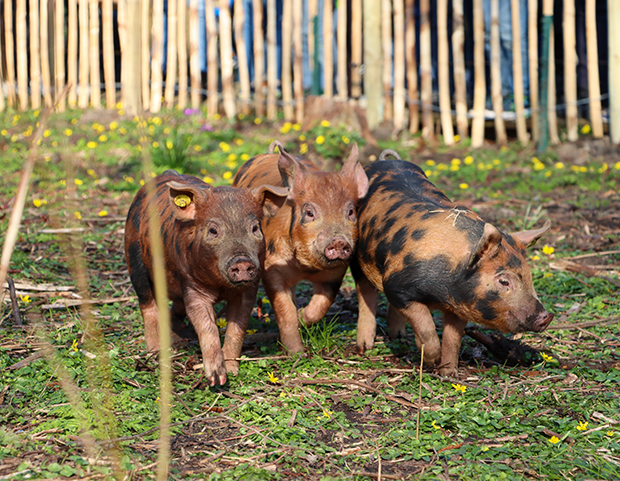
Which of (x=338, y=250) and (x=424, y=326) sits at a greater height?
(x=338, y=250)

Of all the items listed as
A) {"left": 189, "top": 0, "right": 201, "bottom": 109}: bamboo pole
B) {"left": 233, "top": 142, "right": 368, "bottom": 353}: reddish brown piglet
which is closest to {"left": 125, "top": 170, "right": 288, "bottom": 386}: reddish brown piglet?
{"left": 233, "top": 142, "right": 368, "bottom": 353}: reddish brown piglet

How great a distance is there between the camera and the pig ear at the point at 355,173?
171 inches

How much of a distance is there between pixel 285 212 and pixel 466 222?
117cm

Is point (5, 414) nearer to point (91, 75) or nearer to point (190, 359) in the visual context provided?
point (190, 359)

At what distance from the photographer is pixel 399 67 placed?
9.91m

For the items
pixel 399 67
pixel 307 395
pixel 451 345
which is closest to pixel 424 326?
pixel 451 345

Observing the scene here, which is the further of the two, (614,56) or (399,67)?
(399,67)

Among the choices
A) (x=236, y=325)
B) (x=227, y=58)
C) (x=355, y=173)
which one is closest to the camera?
(x=236, y=325)

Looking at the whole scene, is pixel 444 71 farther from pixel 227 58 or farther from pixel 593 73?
pixel 227 58

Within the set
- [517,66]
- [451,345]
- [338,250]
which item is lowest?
[451,345]

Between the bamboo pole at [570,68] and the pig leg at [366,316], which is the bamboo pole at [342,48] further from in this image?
the pig leg at [366,316]

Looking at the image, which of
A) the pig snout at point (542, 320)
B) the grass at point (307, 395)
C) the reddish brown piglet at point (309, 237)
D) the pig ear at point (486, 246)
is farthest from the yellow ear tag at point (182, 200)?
the pig snout at point (542, 320)

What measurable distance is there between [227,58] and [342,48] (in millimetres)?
2042

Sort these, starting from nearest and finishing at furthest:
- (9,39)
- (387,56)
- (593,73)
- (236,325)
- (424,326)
Result: (424,326)
(236,325)
(593,73)
(387,56)
(9,39)
